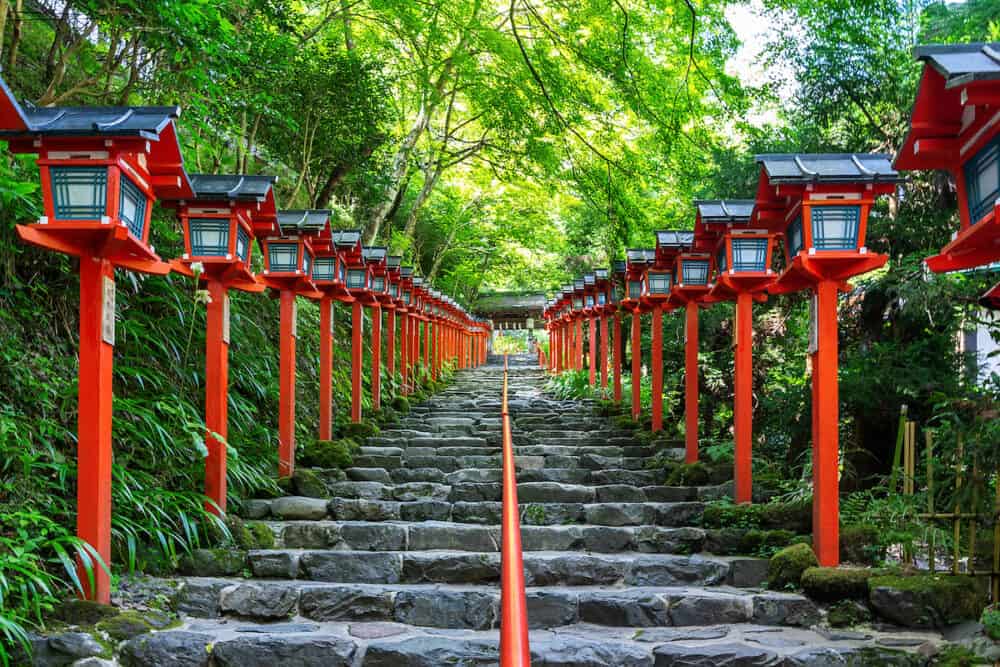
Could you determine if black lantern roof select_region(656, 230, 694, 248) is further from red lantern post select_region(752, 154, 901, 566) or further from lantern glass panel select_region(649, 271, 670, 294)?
red lantern post select_region(752, 154, 901, 566)

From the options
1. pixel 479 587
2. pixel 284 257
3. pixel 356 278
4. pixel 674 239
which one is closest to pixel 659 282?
pixel 674 239

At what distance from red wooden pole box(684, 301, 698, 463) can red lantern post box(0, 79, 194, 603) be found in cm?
615

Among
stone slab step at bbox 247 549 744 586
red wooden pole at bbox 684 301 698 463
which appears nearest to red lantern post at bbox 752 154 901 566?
stone slab step at bbox 247 549 744 586

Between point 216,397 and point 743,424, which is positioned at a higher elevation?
point 216,397

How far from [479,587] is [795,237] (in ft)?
12.0

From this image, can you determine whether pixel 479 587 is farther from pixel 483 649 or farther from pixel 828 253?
pixel 828 253

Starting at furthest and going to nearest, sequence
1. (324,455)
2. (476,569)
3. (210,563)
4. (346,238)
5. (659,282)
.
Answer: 1. (659,282)
2. (346,238)
3. (324,455)
4. (476,569)
5. (210,563)

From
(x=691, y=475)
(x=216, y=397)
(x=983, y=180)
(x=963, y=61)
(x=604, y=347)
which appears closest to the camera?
(x=963, y=61)

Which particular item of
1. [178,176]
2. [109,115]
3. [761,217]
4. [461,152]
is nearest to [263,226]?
[178,176]

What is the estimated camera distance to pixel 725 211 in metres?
7.80

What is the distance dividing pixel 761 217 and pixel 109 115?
4.98m

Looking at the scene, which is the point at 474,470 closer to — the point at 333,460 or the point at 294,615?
the point at 333,460

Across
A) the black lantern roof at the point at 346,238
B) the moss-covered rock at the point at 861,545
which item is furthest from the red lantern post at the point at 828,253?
the black lantern roof at the point at 346,238

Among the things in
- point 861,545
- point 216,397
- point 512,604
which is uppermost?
point 216,397
